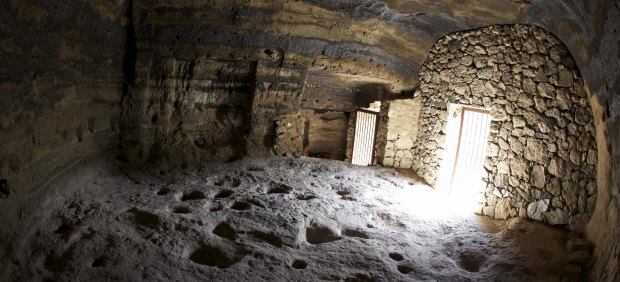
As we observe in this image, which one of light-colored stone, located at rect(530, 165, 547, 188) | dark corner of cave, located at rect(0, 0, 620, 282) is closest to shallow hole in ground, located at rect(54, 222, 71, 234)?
dark corner of cave, located at rect(0, 0, 620, 282)

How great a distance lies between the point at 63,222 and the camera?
145 inches

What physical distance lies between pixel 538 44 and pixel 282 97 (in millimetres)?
3890

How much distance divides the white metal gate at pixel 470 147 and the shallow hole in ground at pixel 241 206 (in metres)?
3.43

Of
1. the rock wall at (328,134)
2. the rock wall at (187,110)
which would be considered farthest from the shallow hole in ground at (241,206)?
the rock wall at (328,134)

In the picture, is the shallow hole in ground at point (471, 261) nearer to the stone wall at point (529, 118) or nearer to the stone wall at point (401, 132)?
the stone wall at point (529, 118)

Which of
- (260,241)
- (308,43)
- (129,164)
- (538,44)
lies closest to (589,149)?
(538,44)

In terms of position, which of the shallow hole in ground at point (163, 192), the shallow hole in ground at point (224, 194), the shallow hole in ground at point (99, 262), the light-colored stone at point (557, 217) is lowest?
the shallow hole in ground at point (99, 262)

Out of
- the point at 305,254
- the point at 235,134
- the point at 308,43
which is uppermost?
the point at 308,43

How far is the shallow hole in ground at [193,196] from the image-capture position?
15.7ft

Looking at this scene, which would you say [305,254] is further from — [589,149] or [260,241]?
[589,149]

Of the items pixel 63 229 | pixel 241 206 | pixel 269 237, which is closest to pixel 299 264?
pixel 269 237

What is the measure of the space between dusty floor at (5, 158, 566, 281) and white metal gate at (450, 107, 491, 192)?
0.92 m

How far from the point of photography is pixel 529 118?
16.1 ft

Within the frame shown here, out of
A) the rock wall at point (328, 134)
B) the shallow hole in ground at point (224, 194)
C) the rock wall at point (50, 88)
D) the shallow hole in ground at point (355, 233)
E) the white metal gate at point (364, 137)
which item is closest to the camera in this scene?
the rock wall at point (50, 88)
